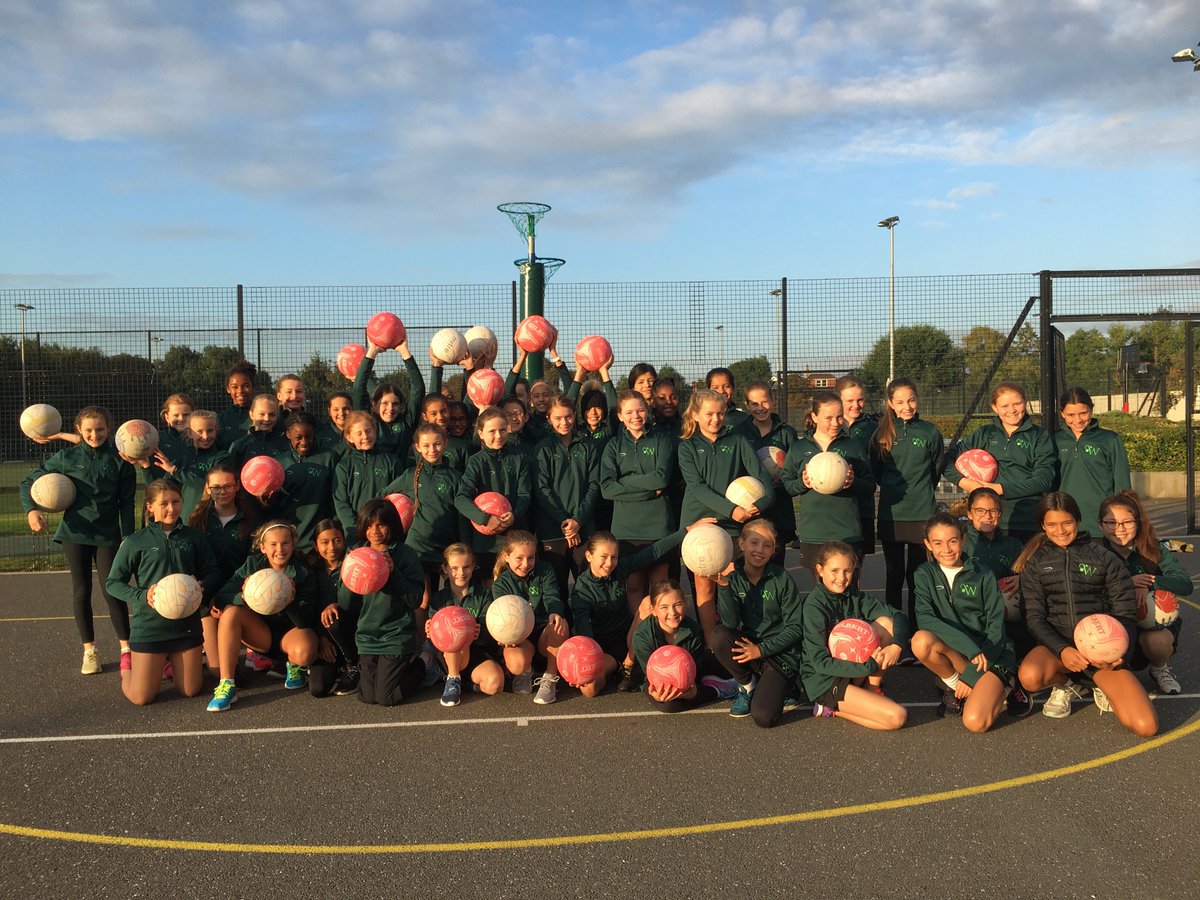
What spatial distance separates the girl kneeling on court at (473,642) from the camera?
5.79m

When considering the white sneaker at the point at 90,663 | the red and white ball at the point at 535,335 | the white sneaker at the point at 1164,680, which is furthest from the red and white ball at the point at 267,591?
the white sneaker at the point at 1164,680

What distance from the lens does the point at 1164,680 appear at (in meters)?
5.61

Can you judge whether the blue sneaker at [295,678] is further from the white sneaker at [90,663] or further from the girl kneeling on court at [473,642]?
the white sneaker at [90,663]

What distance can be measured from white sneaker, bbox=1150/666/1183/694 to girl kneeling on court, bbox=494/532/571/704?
3404 millimetres

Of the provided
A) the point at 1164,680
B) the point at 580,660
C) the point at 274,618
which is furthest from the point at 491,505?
the point at 1164,680

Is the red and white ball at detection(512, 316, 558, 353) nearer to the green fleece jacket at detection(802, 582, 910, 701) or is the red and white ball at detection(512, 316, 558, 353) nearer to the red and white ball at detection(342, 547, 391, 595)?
the red and white ball at detection(342, 547, 391, 595)

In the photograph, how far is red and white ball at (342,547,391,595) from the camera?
18.2 feet

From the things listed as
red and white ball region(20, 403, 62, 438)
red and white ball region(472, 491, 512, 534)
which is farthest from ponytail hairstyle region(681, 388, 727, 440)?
red and white ball region(20, 403, 62, 438)

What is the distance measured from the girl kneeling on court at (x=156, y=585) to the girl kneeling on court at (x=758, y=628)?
10.1 feet

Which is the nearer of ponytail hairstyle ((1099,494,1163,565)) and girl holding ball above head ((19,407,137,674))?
ponytail hairstyle ((1099,494,1163,565))

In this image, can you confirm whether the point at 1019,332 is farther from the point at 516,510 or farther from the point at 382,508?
the point at 382,508

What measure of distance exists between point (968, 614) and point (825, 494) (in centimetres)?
116

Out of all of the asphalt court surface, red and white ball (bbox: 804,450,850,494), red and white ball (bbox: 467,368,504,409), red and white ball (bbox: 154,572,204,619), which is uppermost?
red and white ball (bbox: 467,368,504,409)

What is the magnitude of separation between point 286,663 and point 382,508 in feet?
4.33
